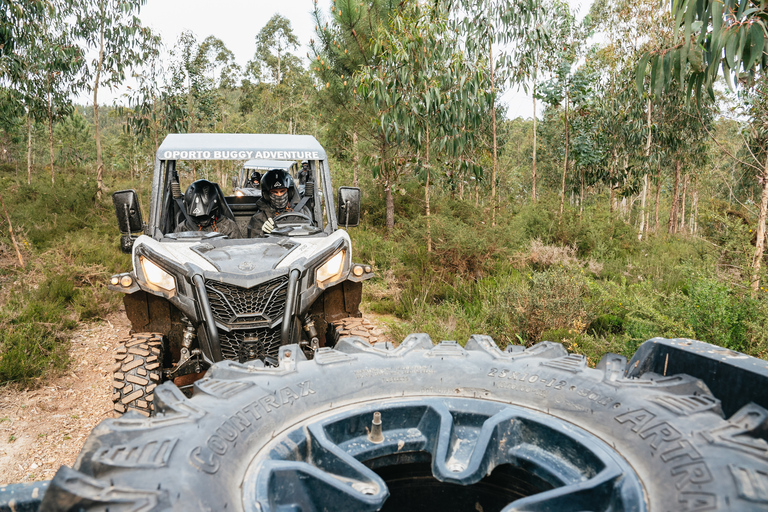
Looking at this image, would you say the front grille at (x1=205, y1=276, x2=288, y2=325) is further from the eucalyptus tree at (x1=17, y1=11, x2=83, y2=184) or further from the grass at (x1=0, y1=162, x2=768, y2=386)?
the eucalyptus tree at (x1=17, y1=11, x2=83, y2=184)

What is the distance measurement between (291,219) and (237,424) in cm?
351

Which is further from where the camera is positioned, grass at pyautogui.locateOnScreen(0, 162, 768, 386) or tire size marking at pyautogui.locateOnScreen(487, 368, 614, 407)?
grass at pyautogui.locateOnScreen(0, 162, 768, 386)

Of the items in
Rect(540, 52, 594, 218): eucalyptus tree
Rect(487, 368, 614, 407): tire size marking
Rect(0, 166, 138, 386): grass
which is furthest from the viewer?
Rect(540, 52, 594, 218): eucalyptus tree

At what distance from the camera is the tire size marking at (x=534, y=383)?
158cm

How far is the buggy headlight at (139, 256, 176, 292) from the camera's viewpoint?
3.67 metres

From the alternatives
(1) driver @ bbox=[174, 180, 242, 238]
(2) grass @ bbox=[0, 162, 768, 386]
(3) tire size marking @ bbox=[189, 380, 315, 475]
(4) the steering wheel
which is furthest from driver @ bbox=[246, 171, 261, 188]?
(3) tire size marking @ bbox=[189, 380, 315, 475]

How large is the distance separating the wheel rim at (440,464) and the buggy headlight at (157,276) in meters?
2.53

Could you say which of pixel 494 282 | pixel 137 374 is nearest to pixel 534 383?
pixel 137 374

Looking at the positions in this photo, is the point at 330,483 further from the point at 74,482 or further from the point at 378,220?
the point at 378,220

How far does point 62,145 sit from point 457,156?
1261 inches

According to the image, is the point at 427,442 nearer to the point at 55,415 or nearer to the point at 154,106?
the point at 55,415

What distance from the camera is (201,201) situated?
494 centimetres

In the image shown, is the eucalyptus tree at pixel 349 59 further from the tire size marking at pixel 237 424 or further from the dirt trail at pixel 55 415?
the tire size marking at pixel 237 424

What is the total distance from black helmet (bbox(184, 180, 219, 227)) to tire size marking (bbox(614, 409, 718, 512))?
4311 mm
